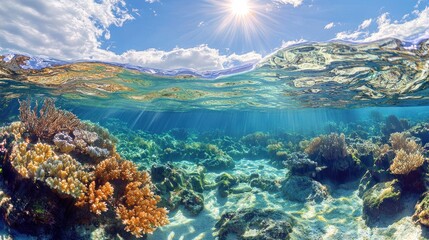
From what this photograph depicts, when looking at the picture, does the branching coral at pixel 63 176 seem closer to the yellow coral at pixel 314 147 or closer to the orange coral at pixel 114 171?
the orange coral at pixel 114 171

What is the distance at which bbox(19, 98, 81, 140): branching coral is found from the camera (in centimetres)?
721

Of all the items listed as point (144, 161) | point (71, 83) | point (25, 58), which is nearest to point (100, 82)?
point (71, 83)

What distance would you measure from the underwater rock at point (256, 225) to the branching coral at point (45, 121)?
567cm

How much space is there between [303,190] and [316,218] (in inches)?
72.9

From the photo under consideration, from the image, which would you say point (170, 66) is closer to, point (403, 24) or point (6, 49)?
point (6, 49)

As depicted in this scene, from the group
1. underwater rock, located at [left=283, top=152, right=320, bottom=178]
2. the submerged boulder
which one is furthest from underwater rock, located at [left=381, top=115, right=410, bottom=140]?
the submerged boulder

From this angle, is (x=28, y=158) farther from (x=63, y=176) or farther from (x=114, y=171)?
(x=114, y=171)

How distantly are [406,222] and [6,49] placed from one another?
57.1ft

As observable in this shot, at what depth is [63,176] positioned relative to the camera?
17.5 ft

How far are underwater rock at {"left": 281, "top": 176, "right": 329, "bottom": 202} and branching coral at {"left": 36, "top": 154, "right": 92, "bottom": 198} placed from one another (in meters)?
7.45

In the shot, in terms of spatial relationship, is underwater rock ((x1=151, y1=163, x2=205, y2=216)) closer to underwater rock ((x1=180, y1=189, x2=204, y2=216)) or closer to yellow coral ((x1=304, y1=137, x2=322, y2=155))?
underwater rock ((x1=180, y1=189, x2=204, y2=216))

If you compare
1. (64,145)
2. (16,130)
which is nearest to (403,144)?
(64,145)

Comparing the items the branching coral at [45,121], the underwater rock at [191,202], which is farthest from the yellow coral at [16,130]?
the underwater rock at [191,202]

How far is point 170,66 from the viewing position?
15391 millimetres
